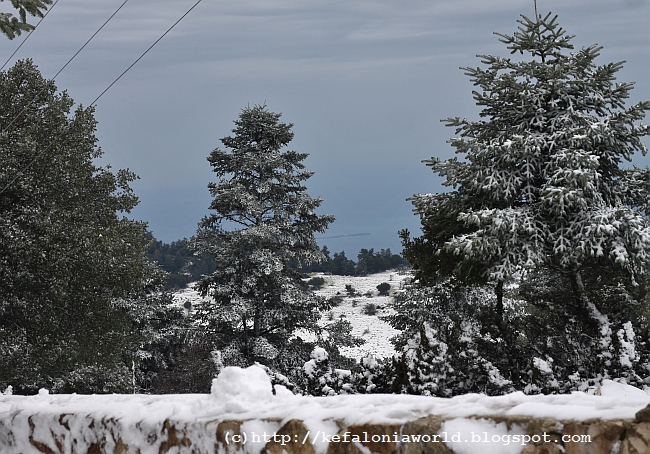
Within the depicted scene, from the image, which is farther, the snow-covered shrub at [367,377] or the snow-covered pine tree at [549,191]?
the snow-covered pine tree at [549,191]

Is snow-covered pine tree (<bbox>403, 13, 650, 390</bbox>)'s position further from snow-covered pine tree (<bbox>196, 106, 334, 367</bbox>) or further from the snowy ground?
the snowy ground


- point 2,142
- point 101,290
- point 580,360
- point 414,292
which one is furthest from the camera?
point 414,292

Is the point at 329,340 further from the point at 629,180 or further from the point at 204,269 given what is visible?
the point at 204,269

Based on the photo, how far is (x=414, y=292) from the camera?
2295 cm

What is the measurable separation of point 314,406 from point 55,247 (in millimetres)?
11466

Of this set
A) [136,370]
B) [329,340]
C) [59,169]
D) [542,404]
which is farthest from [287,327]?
[542,404]

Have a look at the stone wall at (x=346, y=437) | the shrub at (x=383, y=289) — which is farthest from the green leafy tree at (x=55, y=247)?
the shrub at (x=383, y=289)

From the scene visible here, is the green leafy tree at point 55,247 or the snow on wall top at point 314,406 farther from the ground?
the green leafy tree at point 55,247

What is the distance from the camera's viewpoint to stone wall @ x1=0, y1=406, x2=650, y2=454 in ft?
10.2

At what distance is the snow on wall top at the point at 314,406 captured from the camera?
11.1 ft

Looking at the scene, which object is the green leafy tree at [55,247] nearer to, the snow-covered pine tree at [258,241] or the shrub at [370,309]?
the snow-covered pine tree at [258,241]

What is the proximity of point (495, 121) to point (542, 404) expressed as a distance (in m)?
10.2

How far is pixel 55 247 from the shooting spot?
13758mm

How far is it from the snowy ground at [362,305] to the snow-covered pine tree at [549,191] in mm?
16229
